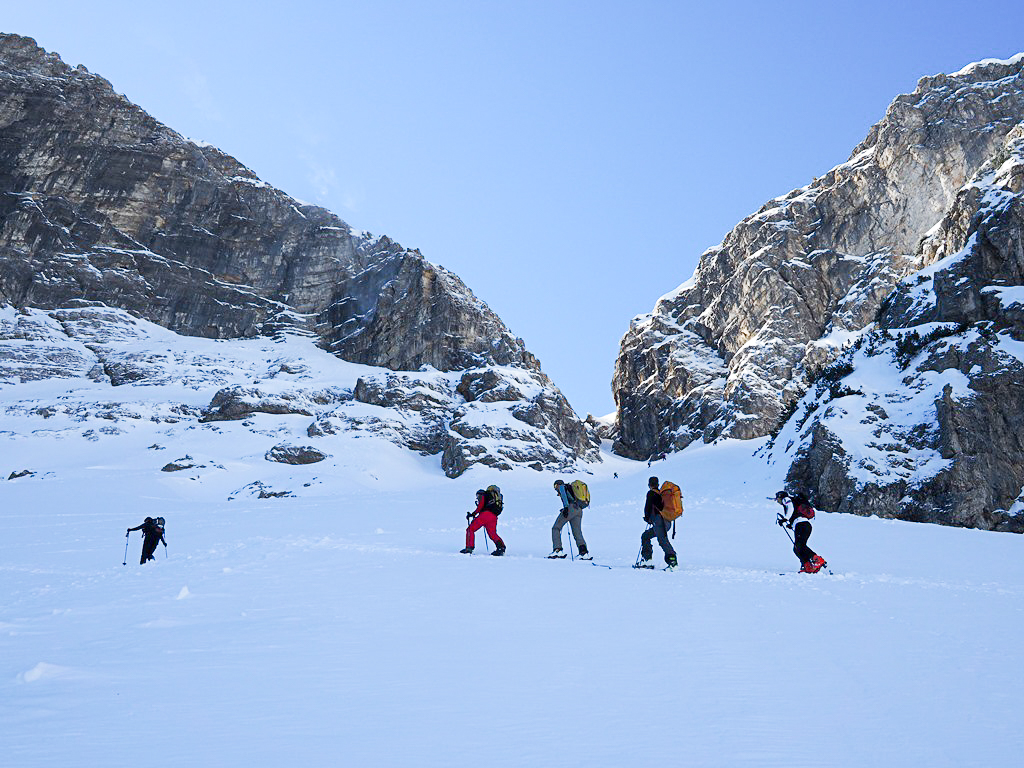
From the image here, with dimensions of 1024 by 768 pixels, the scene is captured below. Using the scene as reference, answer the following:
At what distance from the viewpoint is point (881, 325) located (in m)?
32.6

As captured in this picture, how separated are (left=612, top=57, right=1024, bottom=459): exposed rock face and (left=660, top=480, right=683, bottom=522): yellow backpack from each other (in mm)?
59092

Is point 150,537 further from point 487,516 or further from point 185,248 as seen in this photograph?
point 185,248

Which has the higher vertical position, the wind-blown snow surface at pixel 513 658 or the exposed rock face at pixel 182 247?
the exposed rock face at pixel 182 247

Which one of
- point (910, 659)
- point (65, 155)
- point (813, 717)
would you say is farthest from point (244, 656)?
point (65, 155)

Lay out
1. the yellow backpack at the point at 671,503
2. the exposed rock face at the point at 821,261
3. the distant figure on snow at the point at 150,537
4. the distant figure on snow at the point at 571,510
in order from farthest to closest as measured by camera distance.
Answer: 1. the exposed rock face at the point at 821,261
2. the distant figure on snow at the point at 150,537
3. the distant figure on snow at the point at 571,510
4. the yellow backpack at the point at 671,503

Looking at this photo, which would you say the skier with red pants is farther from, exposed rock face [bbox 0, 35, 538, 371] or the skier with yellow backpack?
exposed rock face [bbox 0, 35, 538, 371]

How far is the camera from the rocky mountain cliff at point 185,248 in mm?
82188

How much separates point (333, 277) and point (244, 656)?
98378 mm

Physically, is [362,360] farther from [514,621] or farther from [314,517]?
[514,621]

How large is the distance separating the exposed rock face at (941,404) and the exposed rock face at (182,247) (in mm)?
51574

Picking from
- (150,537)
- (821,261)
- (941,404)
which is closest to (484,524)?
(150,537)

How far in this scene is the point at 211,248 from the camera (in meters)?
98.5

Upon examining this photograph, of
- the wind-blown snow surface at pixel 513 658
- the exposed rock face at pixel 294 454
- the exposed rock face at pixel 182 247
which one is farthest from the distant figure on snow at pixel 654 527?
the exposed rock face at pixel 182 247

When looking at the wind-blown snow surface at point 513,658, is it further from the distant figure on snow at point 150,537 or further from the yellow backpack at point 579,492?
the yellow backpack at point 579,492
